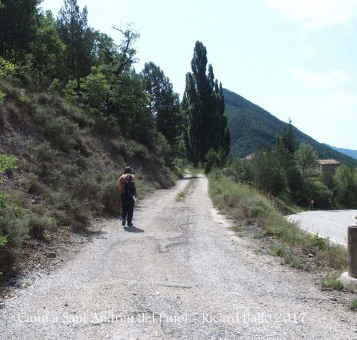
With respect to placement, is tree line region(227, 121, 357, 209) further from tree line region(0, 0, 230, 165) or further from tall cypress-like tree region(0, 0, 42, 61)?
tall cypress-like tree region(0, 0, 42, 61)

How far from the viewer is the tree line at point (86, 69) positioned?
2402 cm

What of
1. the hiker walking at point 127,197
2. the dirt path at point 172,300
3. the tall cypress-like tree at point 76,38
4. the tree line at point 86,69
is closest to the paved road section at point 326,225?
the hiker walking at point 127,197

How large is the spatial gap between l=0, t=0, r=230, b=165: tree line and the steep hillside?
1990 mm

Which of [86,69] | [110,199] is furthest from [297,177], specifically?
[110,199]

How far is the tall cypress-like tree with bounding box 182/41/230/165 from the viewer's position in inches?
2569

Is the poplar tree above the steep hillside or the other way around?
above

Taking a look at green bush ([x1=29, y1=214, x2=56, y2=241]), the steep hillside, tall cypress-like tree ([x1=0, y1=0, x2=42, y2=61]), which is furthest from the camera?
tall cypress-like tree ([x1=0, y1=0, x2=42, y2=61])

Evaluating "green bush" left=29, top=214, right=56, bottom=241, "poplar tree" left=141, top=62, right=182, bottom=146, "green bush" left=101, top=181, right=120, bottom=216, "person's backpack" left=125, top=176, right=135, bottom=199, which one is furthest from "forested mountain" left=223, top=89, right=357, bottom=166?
"green bush" left=29, top=214, right=56, bottom=241

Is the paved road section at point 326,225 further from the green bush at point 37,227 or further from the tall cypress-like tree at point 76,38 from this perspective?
the tall cypress-like tree at point 76,38

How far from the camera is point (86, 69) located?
36625 millimetres

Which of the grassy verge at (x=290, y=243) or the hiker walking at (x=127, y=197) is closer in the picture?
the grassy verge at (x=290, y=243)

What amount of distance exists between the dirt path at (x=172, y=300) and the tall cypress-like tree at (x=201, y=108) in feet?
188

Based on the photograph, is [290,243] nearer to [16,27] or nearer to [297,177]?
[16,27]

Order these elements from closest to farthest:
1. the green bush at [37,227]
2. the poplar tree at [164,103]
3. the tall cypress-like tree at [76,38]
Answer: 1. the green bush at [37,227]
2. the tall cypress-like tree at [76,38]
3. the poplar tree at [164,103]
